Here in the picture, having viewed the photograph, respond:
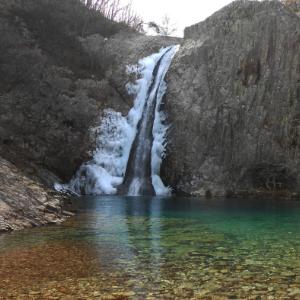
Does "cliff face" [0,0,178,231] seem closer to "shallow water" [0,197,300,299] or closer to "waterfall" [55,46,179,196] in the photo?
"waterfall" [55,46,179,196]

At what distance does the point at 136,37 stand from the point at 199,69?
46.1ft

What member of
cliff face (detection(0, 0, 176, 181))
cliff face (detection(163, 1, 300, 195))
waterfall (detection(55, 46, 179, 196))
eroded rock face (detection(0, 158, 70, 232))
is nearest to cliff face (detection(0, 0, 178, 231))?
cliff face (detection(0, 0, 176, 181))

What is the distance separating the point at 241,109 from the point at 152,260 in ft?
88.5

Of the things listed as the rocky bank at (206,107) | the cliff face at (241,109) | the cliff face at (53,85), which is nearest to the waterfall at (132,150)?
the rocky bank at (206,107)

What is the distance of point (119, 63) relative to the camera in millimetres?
45375

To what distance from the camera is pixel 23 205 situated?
658 inches

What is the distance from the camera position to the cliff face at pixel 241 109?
34.6 meters

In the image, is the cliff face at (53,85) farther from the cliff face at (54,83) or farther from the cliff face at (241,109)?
the cliff face at (241,109)

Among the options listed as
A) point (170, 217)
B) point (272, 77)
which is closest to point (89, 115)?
point (272, 77)

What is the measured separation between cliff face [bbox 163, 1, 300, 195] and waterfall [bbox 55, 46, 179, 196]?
46.6 inches

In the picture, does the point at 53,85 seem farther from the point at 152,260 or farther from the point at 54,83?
the point at 152,260

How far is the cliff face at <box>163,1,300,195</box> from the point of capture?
34.6 metres

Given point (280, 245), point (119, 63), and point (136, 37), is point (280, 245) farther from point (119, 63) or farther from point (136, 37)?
point (136, 37)

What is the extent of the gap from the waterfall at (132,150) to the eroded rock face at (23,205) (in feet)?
44.1
